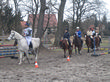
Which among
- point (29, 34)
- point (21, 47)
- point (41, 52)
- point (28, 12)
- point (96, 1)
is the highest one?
point (96, 1)

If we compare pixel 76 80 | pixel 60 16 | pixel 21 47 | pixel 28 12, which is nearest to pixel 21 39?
pixel 21 47

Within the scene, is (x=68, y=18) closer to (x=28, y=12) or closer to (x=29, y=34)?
(x=28, y=12)

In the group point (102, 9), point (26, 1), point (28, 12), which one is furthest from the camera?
point (102, 9)

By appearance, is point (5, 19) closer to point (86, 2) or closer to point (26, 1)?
point (26, 1)

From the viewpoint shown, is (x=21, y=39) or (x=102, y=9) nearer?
(x=21, y=39)

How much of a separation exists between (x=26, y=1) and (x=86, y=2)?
11170 millimetres

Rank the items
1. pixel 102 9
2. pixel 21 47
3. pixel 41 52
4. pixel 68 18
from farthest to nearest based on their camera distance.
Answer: pixel 68 18, pixel 102 9, pixel 41 52, pixel 21 47

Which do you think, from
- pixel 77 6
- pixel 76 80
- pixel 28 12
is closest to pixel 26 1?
pixel 28 12

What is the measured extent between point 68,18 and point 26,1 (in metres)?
10.6

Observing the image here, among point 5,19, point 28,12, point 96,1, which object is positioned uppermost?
point 96,1

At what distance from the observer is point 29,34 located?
32.5 feet

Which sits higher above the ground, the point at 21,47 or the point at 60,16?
the point at 60,16

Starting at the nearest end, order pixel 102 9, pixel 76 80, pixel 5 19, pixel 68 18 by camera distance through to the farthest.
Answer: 1. pixel 76 80
2. pixel 5 19
3. pixel 102 9
4. pixel 68 18

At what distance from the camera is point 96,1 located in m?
26.5
